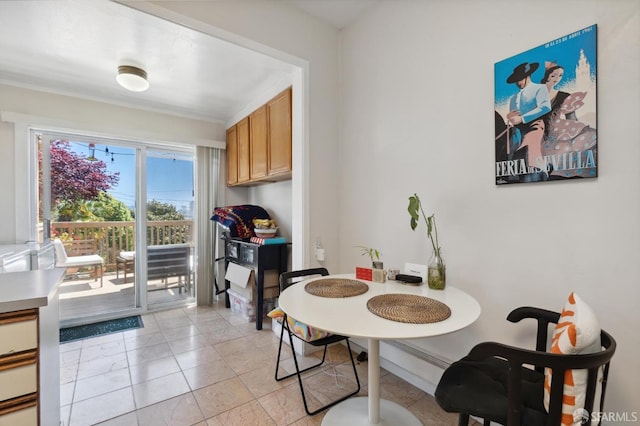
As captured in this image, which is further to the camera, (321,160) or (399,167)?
(321,160)

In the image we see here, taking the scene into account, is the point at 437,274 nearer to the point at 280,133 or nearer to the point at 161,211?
the point at 280,133

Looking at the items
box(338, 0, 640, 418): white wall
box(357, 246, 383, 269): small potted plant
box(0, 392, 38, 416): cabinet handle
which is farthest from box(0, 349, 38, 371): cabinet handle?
box(338, 0, 640, 418): white wall

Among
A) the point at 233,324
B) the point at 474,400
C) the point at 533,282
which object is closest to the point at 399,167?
the point at 533,282

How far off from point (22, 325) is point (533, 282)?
2.22 metres

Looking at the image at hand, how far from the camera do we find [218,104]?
11.6ft

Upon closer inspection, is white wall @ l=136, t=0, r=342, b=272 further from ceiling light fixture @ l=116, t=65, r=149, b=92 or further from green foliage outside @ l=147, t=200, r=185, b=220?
green foliage outside @ l=147, t=200, r=185, b=220

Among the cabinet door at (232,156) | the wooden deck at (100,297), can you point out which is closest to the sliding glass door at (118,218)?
the wooden deck at (100,297)

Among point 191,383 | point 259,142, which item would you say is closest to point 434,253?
point 191,383

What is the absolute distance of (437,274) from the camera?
1.67 meters

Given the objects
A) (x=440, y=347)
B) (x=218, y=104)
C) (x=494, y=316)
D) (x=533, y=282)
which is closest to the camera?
(x=533, y=282)

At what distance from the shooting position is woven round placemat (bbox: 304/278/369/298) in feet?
5.09

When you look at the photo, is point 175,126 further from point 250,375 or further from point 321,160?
point 250,375

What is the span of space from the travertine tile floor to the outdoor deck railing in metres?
1.06

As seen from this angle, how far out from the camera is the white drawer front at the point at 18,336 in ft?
3.17
